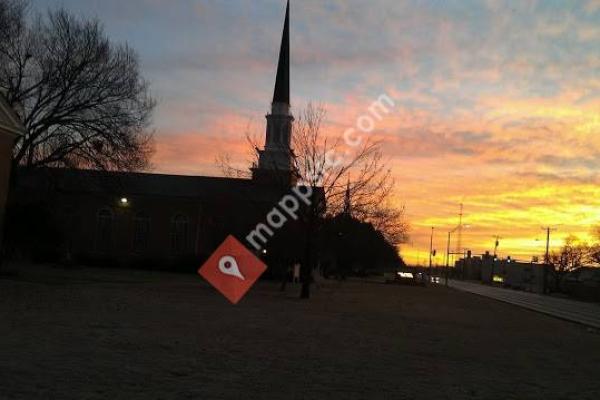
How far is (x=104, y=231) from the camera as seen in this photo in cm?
6994

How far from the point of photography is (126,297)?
1007 inches

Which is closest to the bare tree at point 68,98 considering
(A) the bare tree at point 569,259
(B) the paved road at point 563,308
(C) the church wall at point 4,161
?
(C) the church wall at point 4,161

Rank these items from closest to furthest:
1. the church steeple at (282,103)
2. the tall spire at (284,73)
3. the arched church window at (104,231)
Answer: the church steeple at (282,103) → the tall spire at (284,73) → the arched church window at (104,231)

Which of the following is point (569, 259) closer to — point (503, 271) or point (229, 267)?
point (503, 271)

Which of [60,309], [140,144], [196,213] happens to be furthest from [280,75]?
[60,309]

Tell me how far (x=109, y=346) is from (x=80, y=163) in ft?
73.1

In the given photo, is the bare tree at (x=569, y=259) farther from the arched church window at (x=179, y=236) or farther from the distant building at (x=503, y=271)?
the arched church window at (x=179, y=236)

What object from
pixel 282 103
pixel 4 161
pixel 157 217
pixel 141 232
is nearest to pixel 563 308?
pixel 4 161

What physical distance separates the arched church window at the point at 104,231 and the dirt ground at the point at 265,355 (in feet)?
155

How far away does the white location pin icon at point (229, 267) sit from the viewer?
3707 centimetres

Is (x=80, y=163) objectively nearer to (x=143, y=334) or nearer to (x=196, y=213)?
(x=143, y=334)

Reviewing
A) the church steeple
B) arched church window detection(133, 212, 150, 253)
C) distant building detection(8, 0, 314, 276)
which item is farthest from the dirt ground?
arched church window detection(133, 212, 150, 253)

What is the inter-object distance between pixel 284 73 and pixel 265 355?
197 ft

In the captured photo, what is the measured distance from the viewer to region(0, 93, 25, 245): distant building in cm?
3048
